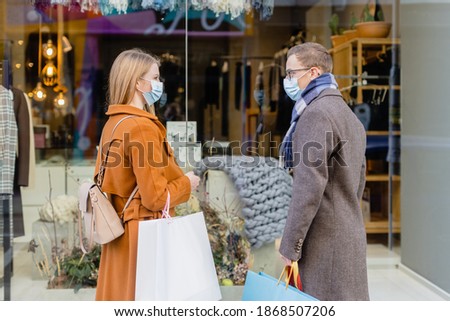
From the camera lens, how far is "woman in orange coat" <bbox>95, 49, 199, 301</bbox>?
2.38m

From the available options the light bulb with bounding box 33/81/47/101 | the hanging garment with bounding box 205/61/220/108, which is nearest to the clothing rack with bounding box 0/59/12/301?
the light bulb with bounding box 33/81/47/101

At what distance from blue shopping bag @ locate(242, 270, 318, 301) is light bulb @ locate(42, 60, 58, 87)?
3.11 metres

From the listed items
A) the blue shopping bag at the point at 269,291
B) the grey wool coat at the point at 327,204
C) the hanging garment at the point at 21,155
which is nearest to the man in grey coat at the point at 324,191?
the grey wool coat at the point at 327,204

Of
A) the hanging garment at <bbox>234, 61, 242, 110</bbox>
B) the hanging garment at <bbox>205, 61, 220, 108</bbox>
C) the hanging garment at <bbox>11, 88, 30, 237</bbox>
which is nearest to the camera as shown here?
the hanging garment at <bbox>11, 88, 30, 237</bbox>

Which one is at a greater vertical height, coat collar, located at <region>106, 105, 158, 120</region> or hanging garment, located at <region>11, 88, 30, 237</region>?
coat collar, located at <region>106, 105, 158, 120</region>

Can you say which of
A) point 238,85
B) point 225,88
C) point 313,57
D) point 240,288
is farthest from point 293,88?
point 225,88

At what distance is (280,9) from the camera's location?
500cm

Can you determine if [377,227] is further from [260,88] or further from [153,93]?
[153,93]

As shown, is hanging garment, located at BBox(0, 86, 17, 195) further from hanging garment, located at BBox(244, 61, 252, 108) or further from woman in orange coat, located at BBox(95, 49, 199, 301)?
hanging garment, located at BBox(244, 61, 252, 108)

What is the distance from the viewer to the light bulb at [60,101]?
5.72 m

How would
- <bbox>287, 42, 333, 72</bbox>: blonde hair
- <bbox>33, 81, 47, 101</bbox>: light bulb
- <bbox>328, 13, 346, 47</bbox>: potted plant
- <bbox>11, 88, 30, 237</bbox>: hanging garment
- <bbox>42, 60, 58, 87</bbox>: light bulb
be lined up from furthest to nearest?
<bbox>328, 13, 346, 47</bbox>: potted plant
<bbox>42, 60, 58, 87</bbox>: light bulb
<bbox>33, 81, 47, 101</bbox>: light bulb
<bbox>11, 88, 30, 237</bbox>: hanging garment
<bbox>287, 42, 333, 72</bbox>: blonde hair

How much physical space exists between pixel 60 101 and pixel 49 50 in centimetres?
72
